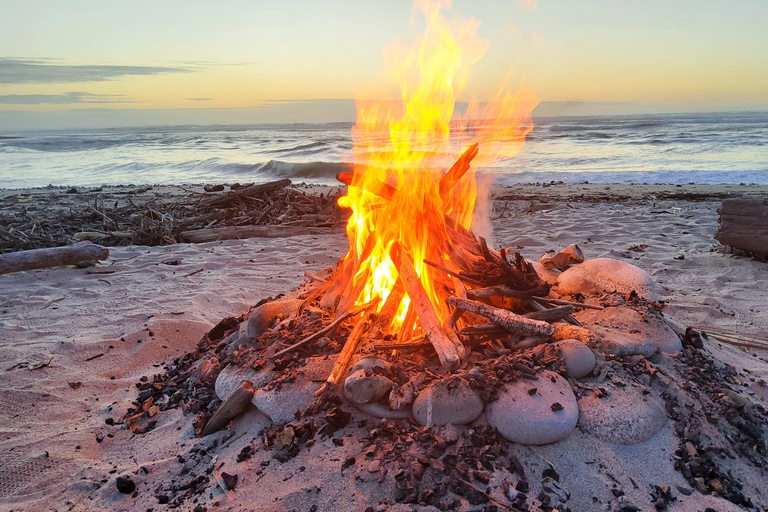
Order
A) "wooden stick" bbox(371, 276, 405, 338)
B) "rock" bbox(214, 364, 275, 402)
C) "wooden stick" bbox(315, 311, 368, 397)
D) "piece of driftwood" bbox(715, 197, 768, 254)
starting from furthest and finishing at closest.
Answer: "piece of driftwood" bbox(715, 197, 768, 254) → "wooden stick" bbox(371, 276, 405, 338) → "rock" bbox(214, 364, 275, 402) → "wooden stick" bbox(315, 311, 368, 397)

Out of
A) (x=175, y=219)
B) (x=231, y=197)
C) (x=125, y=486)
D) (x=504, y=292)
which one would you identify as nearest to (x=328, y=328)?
(x=504, y=292)

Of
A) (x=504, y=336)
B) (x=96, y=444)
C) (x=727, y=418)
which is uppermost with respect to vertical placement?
(x=504, y=336)

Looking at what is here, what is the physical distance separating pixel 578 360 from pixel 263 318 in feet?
7.95

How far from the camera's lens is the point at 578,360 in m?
2.88

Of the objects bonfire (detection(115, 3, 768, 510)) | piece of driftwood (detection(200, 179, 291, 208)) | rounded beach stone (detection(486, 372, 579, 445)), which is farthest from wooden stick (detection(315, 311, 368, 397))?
piece of driftwood (detection(200, 179, 291, 208))

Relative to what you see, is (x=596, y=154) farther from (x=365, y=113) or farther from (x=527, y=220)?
(x=365, y=113)

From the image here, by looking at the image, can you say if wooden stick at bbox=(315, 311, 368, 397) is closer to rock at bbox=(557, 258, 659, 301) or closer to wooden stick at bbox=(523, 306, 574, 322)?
wooden stick at bbox=(523, 306, 574, 322)

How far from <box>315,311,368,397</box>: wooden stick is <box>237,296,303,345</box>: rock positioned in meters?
0.81

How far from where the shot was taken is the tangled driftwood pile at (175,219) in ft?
26.4

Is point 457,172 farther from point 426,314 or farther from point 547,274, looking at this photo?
point 426,314

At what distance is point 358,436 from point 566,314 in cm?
173

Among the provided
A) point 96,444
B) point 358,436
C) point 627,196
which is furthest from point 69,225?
point 627,196

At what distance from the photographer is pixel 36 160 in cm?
2681

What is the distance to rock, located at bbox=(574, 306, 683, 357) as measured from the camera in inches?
126
